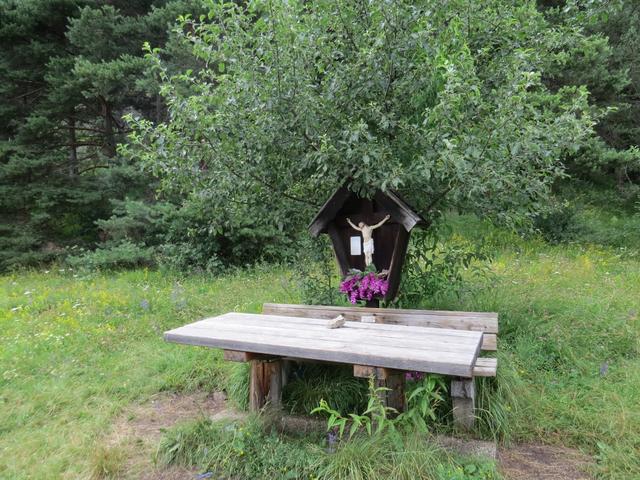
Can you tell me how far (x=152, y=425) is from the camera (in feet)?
10.9

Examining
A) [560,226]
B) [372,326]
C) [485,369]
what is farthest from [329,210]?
[560,226]

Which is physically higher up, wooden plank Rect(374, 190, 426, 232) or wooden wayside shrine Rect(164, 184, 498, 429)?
wooden plank Rect(374, 190, 426, 232)

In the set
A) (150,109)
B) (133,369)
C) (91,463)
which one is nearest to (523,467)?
(91,463)

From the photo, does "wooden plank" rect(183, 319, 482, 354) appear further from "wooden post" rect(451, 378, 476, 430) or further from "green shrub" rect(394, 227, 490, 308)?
"green shrub" rect(394, 227, 490, 308)

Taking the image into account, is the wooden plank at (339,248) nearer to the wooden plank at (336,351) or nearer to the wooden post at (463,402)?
the wooden plank at (336,351)

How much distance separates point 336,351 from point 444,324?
1209 millimetres

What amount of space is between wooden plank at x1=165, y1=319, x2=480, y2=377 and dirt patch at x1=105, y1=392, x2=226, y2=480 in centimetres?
63

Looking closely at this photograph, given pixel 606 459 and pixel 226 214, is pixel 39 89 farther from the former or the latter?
pixel 606 459

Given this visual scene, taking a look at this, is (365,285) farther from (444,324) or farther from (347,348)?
(347,348)

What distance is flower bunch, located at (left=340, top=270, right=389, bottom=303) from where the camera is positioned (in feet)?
11.4

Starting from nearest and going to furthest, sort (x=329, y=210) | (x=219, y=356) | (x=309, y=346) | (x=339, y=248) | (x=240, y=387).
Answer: (x=309, y=346) < (x=240, y=387) < (x=329, y=210) < (x=339, y=248) < (x=219, y=356)

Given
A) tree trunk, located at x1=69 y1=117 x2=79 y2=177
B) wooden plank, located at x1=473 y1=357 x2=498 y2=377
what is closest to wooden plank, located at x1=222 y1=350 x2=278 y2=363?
wooden plank, located at x1=473 y1=357 x2=498 y2=377

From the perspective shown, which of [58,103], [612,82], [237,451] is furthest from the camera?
[58,103]

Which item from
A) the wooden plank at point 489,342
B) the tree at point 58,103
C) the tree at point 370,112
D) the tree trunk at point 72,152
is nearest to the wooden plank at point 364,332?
the wooden plank at point 489,342
